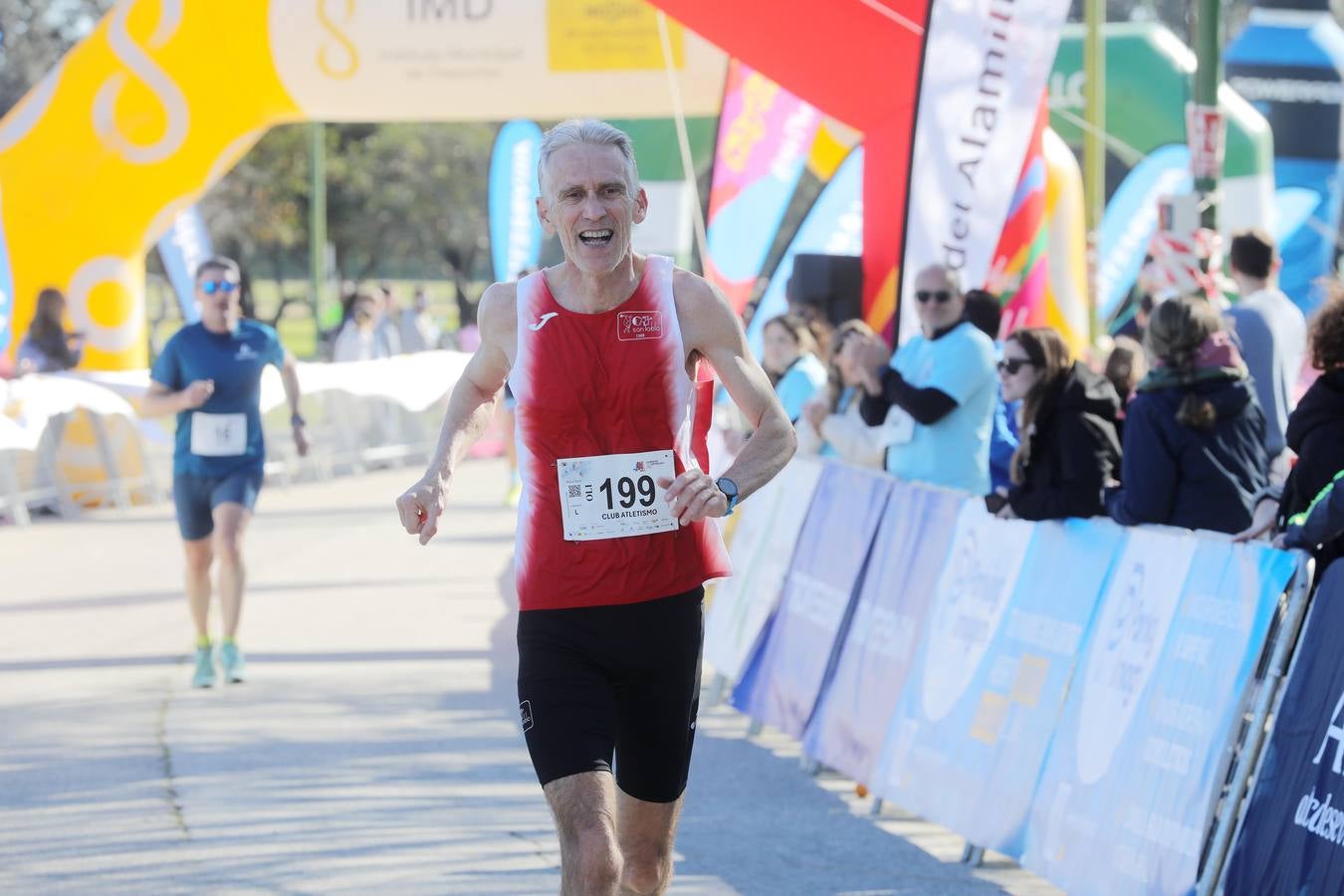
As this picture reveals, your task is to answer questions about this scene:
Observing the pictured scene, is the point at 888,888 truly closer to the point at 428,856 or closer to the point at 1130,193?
the point at 428,856

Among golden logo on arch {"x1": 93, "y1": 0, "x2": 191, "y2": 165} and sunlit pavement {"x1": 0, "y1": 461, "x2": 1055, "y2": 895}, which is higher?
golden logo on arch {"x1": 93, "y1": 0, "x2": 191, "y2": 165}

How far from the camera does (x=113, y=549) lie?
14406 mm

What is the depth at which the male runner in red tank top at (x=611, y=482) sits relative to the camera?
4164mm

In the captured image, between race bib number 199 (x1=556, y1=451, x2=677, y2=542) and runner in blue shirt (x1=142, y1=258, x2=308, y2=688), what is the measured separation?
531cm

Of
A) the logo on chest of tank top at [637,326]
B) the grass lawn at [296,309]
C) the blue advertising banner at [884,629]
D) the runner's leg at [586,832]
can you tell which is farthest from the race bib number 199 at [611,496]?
the grass lawn at [296,309]

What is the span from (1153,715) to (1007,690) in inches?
33.6

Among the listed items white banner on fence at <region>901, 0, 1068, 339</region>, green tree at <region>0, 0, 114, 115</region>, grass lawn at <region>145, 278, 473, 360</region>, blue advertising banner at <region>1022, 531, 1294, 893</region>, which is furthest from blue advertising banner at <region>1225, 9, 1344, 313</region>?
green tree at <region>0, 0, 114, 115</region>

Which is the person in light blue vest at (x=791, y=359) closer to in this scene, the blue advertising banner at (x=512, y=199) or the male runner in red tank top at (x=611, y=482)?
the male runner in red tank top at (x=611, y=482)

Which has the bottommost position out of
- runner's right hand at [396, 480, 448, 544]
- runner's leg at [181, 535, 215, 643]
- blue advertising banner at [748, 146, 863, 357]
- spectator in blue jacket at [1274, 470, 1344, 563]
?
runner's leg at [181, 535, 215, 643]

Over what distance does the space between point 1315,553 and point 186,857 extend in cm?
338

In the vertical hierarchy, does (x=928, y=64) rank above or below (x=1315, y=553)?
above

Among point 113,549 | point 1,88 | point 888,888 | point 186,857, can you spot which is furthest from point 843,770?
point 1,88

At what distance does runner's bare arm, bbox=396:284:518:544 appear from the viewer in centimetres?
418

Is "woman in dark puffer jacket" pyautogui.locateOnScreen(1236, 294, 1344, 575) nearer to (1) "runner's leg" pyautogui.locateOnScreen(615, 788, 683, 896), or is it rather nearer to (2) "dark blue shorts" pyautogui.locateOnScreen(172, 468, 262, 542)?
(1) "runner's leg" pyautogui.locateOnScreen(615, 788, 683, 896)
